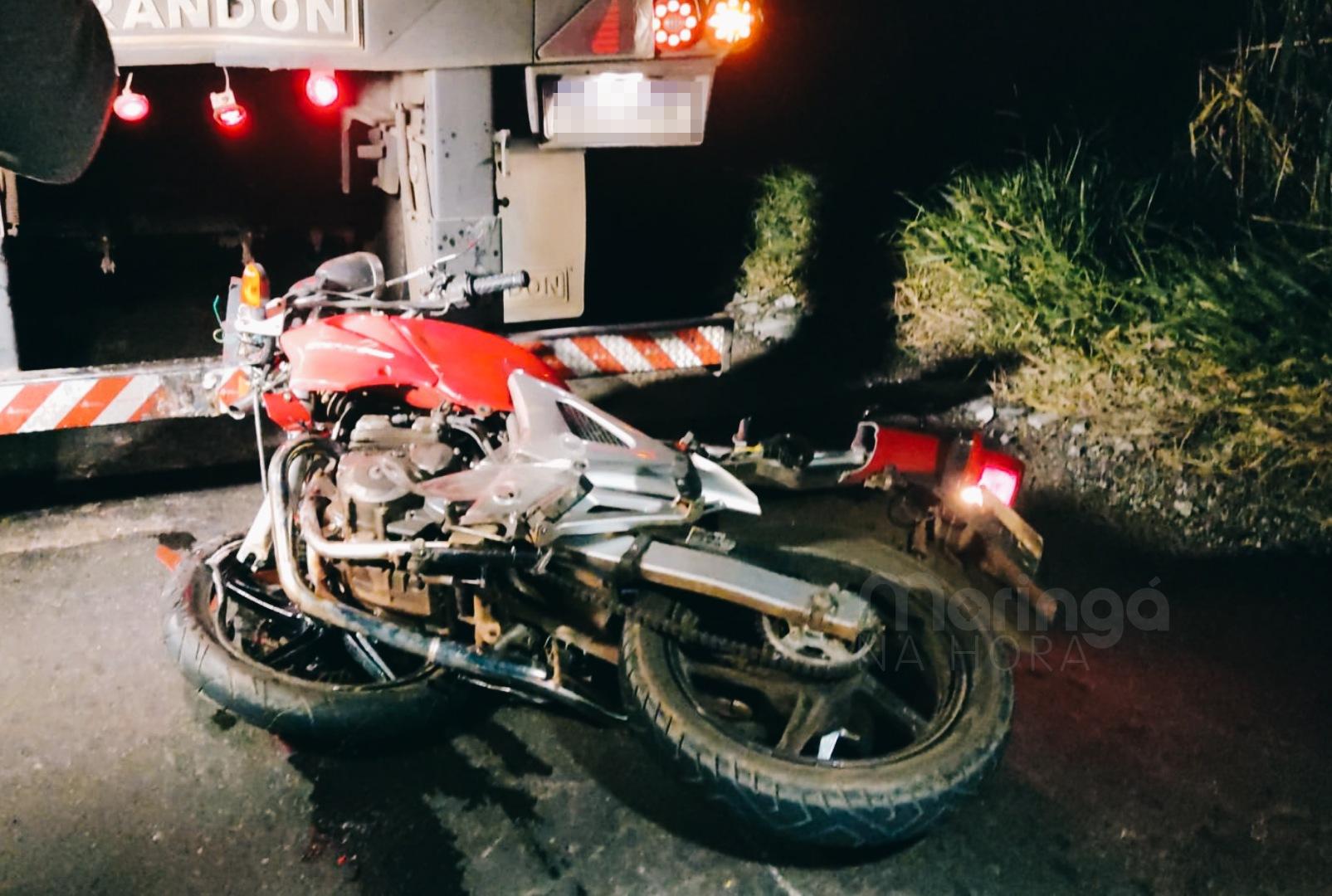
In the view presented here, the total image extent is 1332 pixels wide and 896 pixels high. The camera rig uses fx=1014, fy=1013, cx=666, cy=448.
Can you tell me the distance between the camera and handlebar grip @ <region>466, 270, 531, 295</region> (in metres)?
3.62

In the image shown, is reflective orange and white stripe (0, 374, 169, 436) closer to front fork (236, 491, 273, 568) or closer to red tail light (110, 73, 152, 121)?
front fork (236, 491, 273, 568)

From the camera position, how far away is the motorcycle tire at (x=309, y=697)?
290cm

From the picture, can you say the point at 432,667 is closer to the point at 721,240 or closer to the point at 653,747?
the point at 653,747

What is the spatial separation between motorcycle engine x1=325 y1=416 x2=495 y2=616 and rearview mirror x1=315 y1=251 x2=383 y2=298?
2.04 ft

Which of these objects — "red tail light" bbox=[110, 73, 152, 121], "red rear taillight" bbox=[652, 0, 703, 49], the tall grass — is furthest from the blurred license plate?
the tall grass

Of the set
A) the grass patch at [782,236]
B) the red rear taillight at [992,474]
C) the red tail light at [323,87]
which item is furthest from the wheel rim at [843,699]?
the grass patch at [782,236]

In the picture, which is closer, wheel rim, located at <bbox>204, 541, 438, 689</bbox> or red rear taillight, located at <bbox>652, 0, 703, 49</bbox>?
wheel rim, located at <bbox>204, 541, 438, 689</bbox>

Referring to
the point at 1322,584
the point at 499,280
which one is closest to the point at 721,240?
the point at 499,280

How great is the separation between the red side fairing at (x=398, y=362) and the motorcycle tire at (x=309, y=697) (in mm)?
865

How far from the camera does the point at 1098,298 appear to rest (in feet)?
17.8

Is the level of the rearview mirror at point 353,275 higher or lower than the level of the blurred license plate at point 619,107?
lower

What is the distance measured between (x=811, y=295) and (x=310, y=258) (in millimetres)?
3872

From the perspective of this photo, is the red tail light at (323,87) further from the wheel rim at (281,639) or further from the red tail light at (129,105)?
the wheel rim at (281,639)

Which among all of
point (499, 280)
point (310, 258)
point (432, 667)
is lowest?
point (432, 667)
